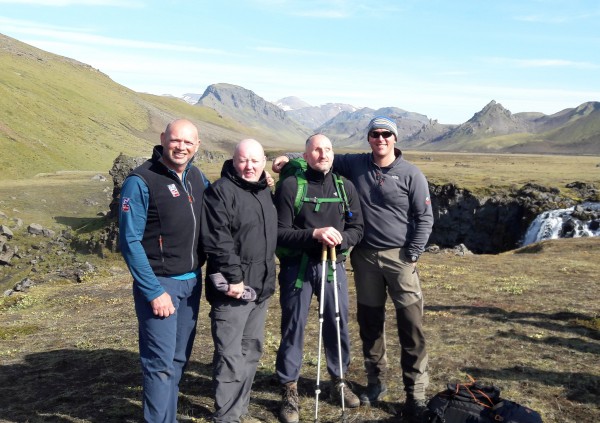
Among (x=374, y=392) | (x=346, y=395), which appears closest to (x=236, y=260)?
(x=346, y=395)

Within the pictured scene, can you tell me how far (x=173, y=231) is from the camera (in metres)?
7.14

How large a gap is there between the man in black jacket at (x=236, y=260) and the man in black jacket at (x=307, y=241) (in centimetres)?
47

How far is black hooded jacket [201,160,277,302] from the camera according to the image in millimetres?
7430

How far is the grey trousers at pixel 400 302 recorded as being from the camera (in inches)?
343

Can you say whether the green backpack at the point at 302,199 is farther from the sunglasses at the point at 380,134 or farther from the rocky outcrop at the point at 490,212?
the rocky outcrop at the point at 490,212

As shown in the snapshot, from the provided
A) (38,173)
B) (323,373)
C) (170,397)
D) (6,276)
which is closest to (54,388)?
(170,397)

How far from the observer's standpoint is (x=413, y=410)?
8.55 m

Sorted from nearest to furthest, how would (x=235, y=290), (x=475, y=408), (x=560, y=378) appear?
(x=475, y=408) < (x=235, y=290) < (x=560, y=378)

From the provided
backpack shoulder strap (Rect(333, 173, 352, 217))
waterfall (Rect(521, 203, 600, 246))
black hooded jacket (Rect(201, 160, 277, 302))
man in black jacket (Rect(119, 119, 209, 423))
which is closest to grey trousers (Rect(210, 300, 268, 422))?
black hooded jacket (Rect(201, 160, 277, 302))

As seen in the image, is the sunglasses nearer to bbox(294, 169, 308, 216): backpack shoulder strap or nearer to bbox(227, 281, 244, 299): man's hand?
bbox(294, 169, 308, 216): backpack shoulder strap

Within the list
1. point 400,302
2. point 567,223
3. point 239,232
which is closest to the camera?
point 239,232

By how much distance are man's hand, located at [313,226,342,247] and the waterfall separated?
46.1 meters

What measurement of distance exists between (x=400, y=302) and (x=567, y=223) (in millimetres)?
46633

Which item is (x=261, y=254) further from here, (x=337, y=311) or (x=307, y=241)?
(x=337, y=311)
